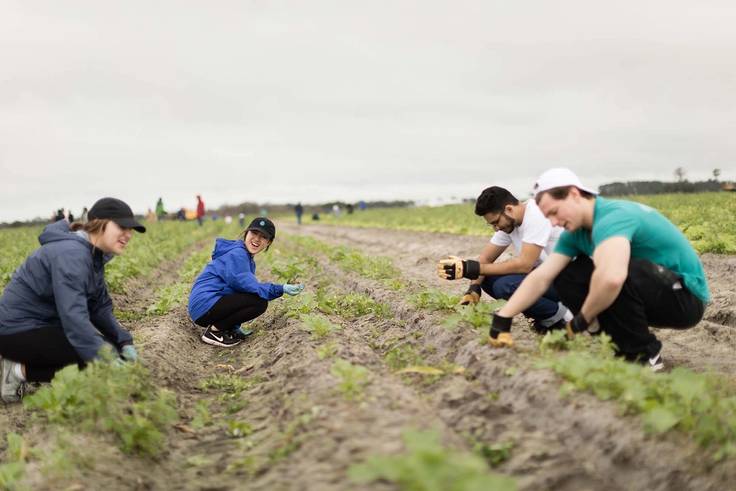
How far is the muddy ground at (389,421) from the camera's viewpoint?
118 inches

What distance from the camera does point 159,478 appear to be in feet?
11.6

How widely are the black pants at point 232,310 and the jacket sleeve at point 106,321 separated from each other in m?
1.64

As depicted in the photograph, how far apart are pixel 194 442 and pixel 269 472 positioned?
3.40ft

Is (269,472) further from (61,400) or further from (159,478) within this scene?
(61,400)

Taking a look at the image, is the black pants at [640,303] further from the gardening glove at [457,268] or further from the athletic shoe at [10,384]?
the athletic shoe at [10,384]

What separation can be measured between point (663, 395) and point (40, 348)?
4456mm

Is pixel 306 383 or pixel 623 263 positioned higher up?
pixel 623 263

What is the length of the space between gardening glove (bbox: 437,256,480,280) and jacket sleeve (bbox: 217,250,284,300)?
185 cm

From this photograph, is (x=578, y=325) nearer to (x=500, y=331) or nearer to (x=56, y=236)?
(x=500, y=331)

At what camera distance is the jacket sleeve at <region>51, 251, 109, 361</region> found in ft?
14.3

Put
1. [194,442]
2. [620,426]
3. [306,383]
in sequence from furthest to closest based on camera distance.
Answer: [306,383], [194,442], [620,426]

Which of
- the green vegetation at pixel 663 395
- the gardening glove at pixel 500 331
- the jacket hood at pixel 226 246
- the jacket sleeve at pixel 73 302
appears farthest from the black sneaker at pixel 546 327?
the jacket sleeve at pixel 73 302

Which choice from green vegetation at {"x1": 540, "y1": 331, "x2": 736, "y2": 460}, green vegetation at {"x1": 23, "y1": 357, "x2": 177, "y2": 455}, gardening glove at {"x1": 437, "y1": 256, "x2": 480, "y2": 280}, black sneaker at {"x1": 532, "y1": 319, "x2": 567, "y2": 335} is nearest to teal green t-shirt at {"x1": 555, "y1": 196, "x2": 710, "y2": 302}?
green vegetation at {"x1": 540, "y1": 331, "x2": 736, "y2": 460}

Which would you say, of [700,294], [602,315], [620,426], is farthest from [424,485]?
[700,294]
